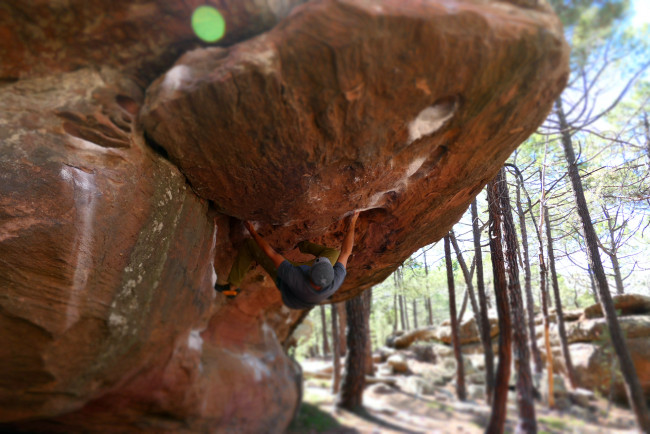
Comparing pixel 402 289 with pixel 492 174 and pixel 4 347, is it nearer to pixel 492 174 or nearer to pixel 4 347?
pixel 492 174

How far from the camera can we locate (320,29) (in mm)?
2504

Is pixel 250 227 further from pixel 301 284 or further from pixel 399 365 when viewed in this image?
pixel 399 365

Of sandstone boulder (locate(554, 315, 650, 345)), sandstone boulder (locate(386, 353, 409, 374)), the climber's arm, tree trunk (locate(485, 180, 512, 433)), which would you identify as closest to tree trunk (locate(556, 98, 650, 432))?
tree trunk (locate(485, 180, 512, 433))

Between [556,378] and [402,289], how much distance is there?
20.8 ft

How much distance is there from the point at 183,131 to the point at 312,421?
916 cm

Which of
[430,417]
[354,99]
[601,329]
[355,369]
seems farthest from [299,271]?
[601,329]

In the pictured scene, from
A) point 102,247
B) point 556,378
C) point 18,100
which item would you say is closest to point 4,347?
point 102,247

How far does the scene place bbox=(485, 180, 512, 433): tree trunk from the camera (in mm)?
7109

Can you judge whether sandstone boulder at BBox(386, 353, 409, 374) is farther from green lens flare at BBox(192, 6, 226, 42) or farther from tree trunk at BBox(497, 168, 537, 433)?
green lens flare at BBox(192, 6, 226, 42)

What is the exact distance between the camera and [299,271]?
164 inches

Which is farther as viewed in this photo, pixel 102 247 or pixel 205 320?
pixel 205 320

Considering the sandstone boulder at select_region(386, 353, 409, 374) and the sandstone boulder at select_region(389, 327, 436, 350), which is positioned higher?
the sandstone boulder at select_region(389, 327, 436, 350)

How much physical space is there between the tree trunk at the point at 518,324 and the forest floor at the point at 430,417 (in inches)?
107

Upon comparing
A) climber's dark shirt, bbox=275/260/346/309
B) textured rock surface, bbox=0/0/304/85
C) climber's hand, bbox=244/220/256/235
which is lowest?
climber's dark shirt, bbox=275/260/346/309
